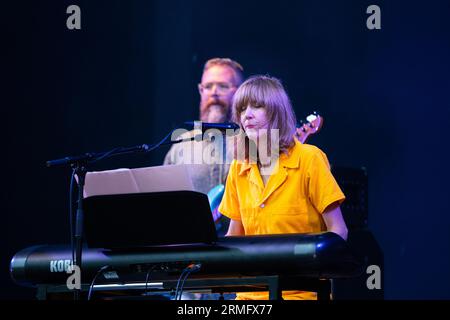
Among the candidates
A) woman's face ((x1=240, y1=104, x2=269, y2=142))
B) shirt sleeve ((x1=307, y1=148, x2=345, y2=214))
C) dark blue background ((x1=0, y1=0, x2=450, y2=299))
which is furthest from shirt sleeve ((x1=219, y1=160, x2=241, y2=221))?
dark blue background ((x1=0, y1=0, x2=450, y2=299))

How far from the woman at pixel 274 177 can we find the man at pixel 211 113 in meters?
2.21

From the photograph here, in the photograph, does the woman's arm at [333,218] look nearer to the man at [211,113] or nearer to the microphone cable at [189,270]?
the microphone cable at [189,270]

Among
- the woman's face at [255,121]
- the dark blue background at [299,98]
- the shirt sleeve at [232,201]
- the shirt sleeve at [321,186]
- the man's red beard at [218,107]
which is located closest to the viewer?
the shirt sleeve at [321,186]

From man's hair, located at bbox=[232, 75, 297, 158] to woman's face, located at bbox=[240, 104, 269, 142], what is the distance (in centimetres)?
1

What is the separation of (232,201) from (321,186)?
0.42 m

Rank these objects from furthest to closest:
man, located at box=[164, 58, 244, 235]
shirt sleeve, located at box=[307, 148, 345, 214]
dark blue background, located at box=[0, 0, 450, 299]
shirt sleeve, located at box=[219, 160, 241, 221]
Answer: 1. man, located at box=[164, 58, 244, 235]
2. dark blue background, located at box=[0, 0, 450, 299]
3. shirt sleeve, located at box=[219, 160, 241, 221]
4. shirt sleeve, located at box=[307, 148, 345, 214]

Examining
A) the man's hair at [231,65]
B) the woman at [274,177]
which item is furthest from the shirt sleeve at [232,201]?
the man's hair at [231,65]

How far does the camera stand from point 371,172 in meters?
5.50

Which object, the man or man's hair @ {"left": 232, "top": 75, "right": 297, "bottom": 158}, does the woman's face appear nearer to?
man's hair @ {"left": 232, "top": 75, "right": 297, "bottom": 158}

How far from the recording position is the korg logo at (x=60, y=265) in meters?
2.80

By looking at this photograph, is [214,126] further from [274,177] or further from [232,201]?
[232,201]

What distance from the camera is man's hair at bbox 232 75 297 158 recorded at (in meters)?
3.13

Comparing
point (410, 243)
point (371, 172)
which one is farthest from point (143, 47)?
point (410, 243)
